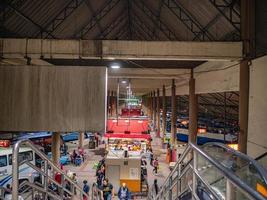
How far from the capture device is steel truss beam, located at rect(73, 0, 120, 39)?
17.3 meters

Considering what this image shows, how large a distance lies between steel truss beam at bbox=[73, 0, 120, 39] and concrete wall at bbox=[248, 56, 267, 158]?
384 inches

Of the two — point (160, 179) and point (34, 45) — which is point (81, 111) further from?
point (160, 179)

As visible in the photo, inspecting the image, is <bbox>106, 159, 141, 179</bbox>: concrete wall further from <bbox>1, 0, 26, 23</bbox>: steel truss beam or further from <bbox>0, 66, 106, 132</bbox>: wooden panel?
<bbox>1, 0, 26, 23</bbox>: steel truss beam

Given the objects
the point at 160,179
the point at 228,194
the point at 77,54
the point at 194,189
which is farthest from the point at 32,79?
the point at 160,179

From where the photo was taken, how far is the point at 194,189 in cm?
355

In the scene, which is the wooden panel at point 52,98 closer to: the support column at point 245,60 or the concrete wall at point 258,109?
the support column at point 245,60

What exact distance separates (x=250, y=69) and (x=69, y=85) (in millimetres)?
5803

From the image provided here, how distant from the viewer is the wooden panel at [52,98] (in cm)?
1107

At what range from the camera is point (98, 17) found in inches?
700

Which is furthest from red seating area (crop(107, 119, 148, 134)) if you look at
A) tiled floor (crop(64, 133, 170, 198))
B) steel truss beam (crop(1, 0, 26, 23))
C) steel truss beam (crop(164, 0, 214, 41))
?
steel truss beam (crop(1, 0, 26, 23))

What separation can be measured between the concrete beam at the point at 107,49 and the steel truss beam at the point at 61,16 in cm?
389

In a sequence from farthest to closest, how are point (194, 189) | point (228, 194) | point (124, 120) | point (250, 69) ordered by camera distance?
point (124, 120)
point (250, 69)
point (194, 189)
point (228, 194)

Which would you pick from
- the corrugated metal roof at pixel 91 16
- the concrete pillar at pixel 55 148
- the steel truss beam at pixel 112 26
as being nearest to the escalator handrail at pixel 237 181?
the corrugated metal roof at pixel 91 16

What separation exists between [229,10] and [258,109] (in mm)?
3559
